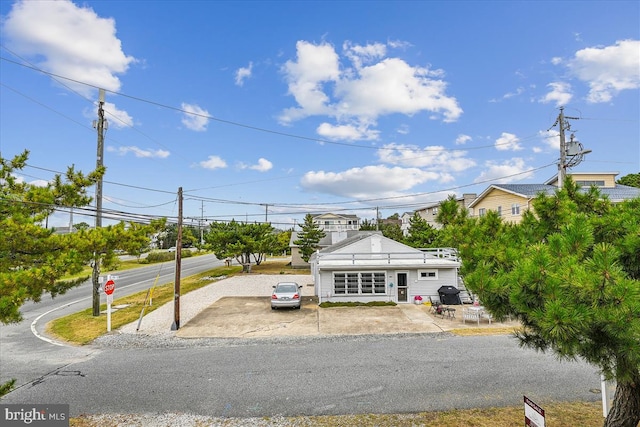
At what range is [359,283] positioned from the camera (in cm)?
2095

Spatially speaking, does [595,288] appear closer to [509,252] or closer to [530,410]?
[509,252]

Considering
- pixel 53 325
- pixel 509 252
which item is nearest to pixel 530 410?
pixel 509 252

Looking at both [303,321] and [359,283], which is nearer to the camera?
[303,321]

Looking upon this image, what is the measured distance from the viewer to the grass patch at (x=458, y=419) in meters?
7.18

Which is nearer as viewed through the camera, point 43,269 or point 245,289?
point 43,269

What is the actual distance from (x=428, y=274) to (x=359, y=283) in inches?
186

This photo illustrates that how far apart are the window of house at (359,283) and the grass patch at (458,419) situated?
519 inches

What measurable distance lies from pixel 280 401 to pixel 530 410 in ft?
19.7

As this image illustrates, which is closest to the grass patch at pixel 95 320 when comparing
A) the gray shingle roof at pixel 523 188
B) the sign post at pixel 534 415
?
the sign post at pixel 534 415

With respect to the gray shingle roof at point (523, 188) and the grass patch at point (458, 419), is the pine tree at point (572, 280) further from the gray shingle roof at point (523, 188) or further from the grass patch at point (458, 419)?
the gray shingle roof at point (523, 188)

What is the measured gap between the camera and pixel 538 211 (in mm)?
5254

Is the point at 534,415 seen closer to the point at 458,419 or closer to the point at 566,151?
the point at 458,419

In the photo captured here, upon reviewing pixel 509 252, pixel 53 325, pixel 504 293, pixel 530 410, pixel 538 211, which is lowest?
pixel 53 325

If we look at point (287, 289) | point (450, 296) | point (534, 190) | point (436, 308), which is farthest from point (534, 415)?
point (534, 190)
